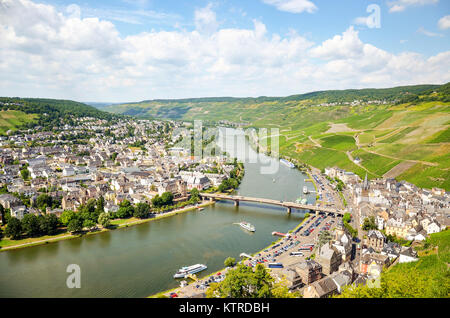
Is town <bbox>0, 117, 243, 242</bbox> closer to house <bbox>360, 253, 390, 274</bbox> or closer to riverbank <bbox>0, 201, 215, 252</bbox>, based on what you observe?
riverbank <bbox>0, 201, 215, 252</bbox>

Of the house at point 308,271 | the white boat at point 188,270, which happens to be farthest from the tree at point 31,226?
the house at point 308,271

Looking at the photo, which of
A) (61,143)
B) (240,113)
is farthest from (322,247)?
(240,113)

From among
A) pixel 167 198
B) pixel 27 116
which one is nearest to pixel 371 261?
pixel 167 198

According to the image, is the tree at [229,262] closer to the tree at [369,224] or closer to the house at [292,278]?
the house at [292,278]

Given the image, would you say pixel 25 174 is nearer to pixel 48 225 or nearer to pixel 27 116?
pixel 48 225
